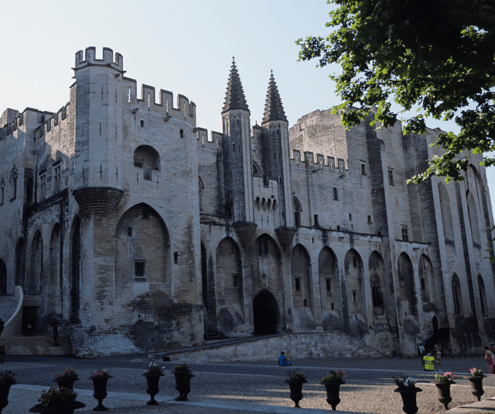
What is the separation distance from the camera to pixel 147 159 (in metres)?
28.8

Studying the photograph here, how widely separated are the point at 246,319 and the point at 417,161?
25384mm

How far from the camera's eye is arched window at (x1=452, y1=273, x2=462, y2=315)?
156 ft

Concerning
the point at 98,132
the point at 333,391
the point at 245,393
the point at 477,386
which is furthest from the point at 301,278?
the point at 333,391

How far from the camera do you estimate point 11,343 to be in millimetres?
23844

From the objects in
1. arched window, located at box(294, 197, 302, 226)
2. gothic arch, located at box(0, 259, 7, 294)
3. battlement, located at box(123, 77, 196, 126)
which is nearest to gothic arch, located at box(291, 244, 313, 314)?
arched window, located at box(294, 197, 302, 226)

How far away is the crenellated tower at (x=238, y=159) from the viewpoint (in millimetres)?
33469

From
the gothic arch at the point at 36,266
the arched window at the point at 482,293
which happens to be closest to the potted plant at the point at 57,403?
the gothic arch at the point at 36,266

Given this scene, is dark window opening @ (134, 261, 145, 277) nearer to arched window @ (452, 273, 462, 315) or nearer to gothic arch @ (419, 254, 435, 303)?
gothic arch @ (419, 254, 435, 303)

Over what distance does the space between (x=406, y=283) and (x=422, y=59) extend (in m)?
40.0

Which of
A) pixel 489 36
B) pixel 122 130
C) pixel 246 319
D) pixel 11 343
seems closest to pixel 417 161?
pixel 246 319

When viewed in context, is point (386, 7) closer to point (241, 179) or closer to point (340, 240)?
point (241, 179)

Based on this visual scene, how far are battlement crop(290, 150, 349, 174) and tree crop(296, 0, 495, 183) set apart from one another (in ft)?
86.0

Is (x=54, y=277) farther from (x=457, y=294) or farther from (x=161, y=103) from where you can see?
(x=457, y=294)

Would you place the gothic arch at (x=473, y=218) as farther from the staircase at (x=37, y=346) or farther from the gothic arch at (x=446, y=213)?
the staircase at (x=37, y=346)
